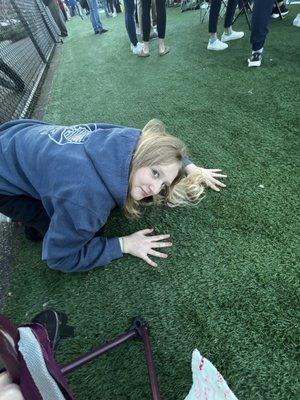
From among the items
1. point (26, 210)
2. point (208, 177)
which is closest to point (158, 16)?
point (208, 177)

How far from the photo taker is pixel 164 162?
1071mm

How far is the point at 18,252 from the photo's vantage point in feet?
4.24

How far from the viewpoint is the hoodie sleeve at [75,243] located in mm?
899

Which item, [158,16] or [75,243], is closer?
[75,243]

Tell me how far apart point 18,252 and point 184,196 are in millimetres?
775

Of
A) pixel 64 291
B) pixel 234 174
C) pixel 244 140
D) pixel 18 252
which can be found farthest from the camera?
pixel 244 140

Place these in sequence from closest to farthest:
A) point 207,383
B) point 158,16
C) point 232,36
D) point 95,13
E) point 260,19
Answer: point 207,383, point 260,19, point 158,16, point 232,36, point 95,13

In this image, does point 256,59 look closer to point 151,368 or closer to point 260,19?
point 260,19

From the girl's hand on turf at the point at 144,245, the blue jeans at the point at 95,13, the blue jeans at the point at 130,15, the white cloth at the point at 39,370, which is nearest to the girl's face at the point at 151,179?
the girl's hand on turf at the point at 144,245

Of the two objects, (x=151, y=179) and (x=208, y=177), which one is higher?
(x=151, y=179)

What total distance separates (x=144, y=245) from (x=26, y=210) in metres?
0.50

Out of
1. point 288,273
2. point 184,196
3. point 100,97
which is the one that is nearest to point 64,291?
point 184,196

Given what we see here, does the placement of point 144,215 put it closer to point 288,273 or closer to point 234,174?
point 234,174

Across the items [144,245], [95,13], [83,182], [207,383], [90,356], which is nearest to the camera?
[207,383]
